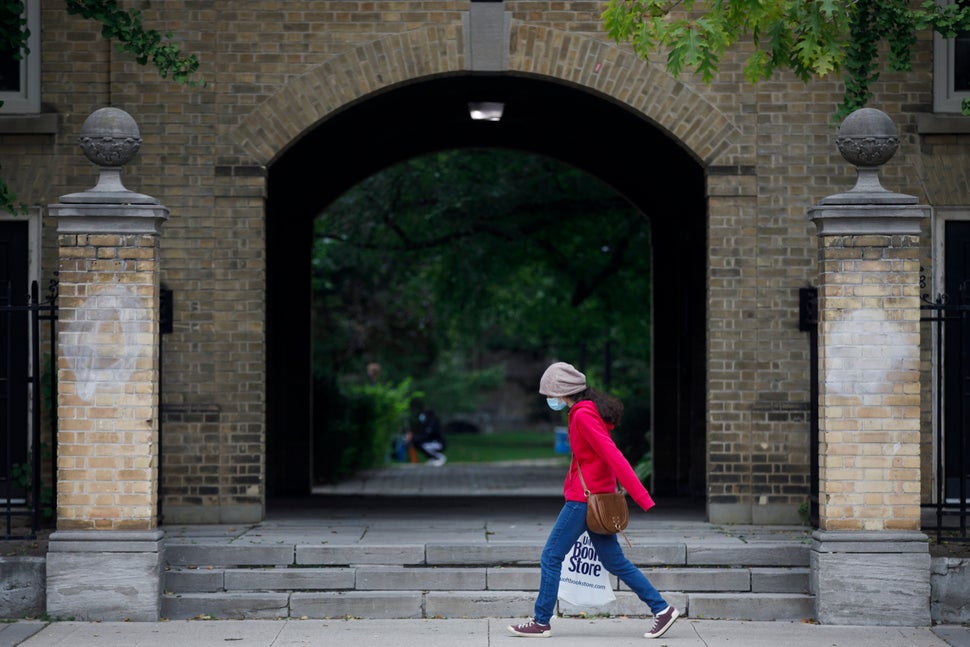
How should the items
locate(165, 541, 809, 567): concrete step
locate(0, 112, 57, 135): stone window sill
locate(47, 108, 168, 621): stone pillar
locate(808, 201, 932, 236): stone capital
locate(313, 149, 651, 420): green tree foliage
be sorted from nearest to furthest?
locate(47, 108, 168, 621): stone pillar
locate(808, 201, 932, 236): stone capital
locate(165, 541, 809, 567): concrete step
locate(0, 112, 57, 135): stone window sill
locate(313, 149, 651, 420): green tree foliage

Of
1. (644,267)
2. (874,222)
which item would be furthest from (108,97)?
(644,267)

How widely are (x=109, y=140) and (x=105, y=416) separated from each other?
181 cm

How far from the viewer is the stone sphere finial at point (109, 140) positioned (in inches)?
347

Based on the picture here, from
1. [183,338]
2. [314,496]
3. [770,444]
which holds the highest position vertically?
[183,338]

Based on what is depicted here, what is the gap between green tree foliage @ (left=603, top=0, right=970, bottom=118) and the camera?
336 inches

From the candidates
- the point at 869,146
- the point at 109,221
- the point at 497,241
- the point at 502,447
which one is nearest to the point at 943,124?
the point at 869,146

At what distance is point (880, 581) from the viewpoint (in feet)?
28.4

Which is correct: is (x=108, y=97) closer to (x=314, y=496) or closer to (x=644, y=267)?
(x=314, y=496)

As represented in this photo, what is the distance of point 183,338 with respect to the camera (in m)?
11.0

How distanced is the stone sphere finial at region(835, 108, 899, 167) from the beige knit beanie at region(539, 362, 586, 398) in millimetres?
2545

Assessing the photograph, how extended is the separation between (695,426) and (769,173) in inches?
164

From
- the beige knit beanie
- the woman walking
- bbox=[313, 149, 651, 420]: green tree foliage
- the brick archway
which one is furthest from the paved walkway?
bbox=[313, 149, 651, 420]: green tree foliage

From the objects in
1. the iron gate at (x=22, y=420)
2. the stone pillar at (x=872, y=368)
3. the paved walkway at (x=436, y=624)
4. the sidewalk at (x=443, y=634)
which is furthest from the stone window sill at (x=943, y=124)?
the iron gate at (x=22, y=420)

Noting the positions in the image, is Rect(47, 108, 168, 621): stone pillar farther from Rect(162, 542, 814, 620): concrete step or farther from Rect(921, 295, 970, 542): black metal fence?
Rect(921, 295, 970, 542): black metal fence
